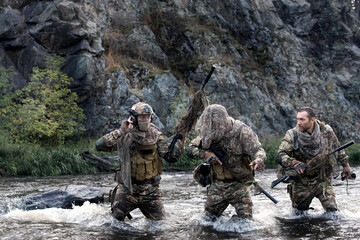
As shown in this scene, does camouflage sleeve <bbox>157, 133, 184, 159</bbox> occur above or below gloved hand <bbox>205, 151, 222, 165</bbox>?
above

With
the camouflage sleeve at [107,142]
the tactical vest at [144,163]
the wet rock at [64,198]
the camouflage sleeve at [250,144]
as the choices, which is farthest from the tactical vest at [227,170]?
the wet rock at [64,198]

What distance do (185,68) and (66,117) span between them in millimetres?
8020

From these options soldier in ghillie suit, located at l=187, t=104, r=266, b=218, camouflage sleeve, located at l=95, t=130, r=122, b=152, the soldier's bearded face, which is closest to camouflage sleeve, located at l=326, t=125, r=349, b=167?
the soldier's bearded face

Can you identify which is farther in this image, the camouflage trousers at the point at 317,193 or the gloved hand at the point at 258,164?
the camouflage trousers at the point at 317,193

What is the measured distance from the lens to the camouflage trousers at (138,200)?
5.48 meters

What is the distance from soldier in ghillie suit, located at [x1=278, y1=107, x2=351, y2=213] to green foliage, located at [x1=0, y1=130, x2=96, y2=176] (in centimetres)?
899

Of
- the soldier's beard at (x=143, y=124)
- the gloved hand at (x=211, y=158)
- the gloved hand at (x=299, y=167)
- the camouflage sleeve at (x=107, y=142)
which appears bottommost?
the gloved hand at (x=299, y=167)

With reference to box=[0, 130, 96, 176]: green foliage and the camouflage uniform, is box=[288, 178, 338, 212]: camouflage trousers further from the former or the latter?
box=[0, 130, 96, 176]: green foliage

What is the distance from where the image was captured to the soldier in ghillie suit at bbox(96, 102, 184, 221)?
543 cm

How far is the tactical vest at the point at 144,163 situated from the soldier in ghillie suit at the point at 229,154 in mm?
556

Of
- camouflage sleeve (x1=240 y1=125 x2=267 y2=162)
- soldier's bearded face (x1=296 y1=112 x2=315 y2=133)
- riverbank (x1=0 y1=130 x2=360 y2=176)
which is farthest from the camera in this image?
riverbank (x1=0 y1=130 x2=360 y2=176)

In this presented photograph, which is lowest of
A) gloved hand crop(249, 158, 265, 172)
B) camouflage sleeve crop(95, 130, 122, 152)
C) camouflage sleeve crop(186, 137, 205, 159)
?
gloved hand crop(249, 158, 265, 172)

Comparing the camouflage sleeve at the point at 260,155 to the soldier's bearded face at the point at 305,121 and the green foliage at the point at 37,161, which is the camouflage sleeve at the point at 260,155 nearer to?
the soldier's bearded face at the point at 305,121

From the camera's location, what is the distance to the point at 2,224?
236 inches
